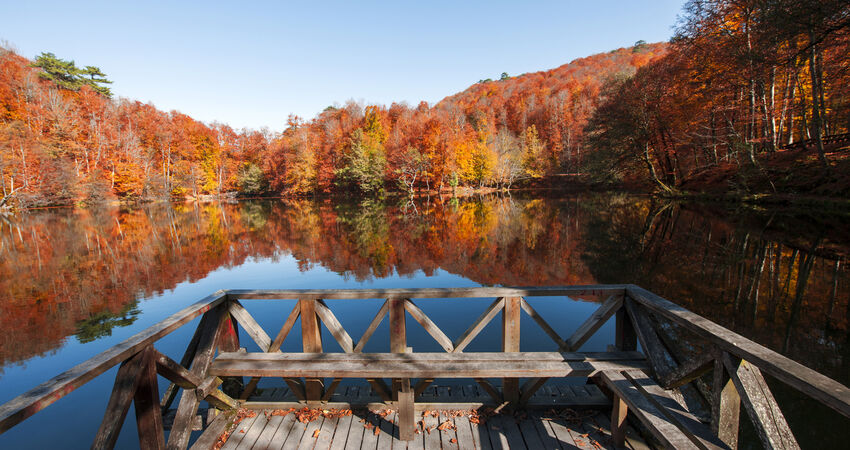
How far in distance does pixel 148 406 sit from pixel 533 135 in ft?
196

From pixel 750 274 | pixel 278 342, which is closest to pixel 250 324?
pixel 278 342

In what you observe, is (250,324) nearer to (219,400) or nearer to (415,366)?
(219,400)

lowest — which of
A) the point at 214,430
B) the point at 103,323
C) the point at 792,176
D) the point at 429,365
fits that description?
the point at 103,323

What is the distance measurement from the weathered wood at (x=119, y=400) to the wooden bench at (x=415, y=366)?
0.82 m

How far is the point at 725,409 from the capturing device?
6.84 feet

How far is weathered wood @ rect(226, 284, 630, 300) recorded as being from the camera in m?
3.33

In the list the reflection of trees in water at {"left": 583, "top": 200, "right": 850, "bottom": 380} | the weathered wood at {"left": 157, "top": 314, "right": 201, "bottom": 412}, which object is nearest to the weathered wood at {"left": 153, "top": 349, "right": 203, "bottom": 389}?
the weathered wood at {"left": 157, "top": 314, "right": 201, "bottom": 412}

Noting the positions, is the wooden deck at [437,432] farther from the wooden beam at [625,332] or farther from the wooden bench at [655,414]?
the wooden beam at [625,332]

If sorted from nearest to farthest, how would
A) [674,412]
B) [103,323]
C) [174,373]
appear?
[674,412], [174,373], [103,323]

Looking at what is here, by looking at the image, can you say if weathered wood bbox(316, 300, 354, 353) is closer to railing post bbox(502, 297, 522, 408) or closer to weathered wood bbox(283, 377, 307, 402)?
weathered wood bbox(283, 377, 307, 402)

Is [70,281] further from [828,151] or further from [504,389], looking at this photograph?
[828,151]

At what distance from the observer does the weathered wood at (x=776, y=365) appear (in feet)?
4.66

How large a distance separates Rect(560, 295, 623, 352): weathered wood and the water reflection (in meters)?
3.64

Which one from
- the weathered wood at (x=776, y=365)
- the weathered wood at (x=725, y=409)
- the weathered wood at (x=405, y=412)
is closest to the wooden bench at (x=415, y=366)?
the weathered wood at (x=405, y=412)
